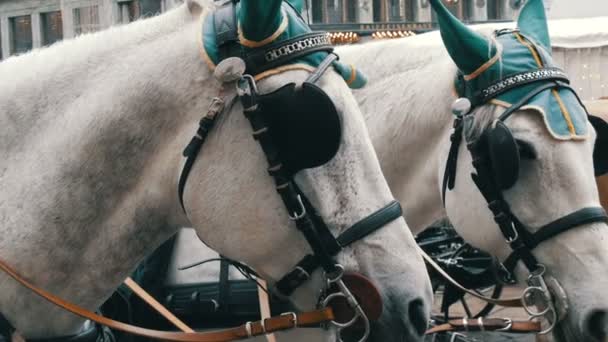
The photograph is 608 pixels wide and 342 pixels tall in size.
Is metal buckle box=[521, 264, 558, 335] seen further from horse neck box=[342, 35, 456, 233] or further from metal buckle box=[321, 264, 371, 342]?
metal buckle box=[321, 264, 371, 342]

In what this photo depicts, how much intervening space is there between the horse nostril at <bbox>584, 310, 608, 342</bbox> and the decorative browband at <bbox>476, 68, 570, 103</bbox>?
0.87 meters

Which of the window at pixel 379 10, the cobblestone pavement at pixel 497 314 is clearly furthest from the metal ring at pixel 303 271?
the window at pixel 379 10

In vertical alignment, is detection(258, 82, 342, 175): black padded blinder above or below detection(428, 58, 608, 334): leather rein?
above

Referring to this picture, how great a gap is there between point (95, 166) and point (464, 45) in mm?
1551

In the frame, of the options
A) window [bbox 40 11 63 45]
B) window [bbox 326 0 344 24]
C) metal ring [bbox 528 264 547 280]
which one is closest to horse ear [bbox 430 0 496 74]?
metal ring [bbox 528 264 547 280]

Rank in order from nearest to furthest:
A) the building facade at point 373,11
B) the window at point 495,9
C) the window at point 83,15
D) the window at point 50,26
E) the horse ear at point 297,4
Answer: the horse ear at point 297,4 < the building facade at point 373,11 < the window at point 83,15 < the window at point 495,9 < the window at point 50,26

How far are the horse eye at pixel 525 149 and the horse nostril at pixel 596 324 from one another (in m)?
0.58

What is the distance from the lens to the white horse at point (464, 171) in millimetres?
2758

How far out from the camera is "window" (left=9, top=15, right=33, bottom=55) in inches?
984

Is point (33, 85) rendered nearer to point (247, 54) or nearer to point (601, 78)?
point (247, 54)

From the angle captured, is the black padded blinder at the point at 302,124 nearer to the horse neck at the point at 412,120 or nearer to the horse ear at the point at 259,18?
the horse ear at the point at 259,18

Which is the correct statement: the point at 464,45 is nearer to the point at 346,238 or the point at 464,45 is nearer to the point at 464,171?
the point at 464,171

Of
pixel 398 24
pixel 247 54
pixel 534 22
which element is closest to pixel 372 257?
pixel 247 54

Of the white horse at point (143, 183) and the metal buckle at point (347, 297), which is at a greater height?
the white horse at point (143, 183)
